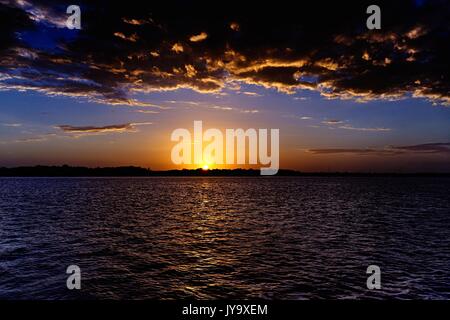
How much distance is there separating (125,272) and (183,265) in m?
4.24

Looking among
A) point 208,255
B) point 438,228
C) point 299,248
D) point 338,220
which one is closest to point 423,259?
point 299,248

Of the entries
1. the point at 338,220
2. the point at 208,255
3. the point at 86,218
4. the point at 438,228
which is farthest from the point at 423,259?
the point at 86,218

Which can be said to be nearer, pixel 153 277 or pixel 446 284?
pixel 446 284

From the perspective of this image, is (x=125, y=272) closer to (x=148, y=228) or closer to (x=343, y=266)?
(x=343, y=266)

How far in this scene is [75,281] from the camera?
2042 centimetres

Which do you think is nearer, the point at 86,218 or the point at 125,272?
the point at 125,272

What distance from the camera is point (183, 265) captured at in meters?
25.4

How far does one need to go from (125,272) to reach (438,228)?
132 ft

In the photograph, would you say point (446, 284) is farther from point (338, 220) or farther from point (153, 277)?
point (338, 220)

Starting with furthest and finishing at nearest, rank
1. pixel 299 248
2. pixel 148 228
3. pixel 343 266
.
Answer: pixel 148 228, pixel 299 248, pixel 343 266
